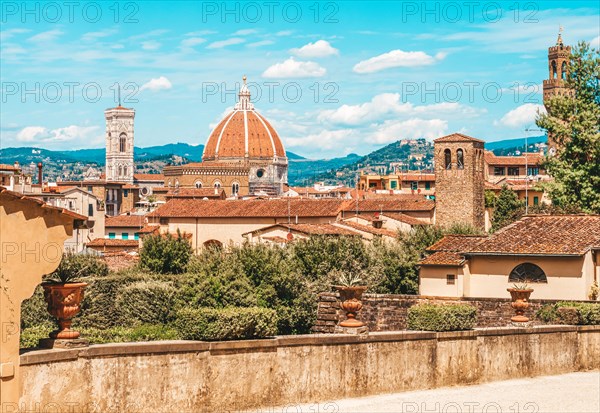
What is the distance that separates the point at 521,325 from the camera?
19.9m

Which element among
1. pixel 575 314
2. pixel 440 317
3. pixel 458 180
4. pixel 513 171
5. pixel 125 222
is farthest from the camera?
pixel 513 171

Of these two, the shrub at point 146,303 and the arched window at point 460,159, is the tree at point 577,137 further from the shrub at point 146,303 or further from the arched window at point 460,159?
the arched window at point 460,159

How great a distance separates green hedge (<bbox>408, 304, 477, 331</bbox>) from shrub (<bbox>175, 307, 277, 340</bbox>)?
149 inches

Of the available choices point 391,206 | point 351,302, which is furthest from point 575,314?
point 391,206

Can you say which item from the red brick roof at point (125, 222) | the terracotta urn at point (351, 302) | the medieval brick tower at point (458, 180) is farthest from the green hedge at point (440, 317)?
the red brick roof at point (125, 222)

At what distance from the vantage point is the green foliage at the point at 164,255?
54.0 meters

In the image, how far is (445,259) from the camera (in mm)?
38094

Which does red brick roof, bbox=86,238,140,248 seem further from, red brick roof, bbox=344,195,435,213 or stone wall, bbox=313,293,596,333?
stone wall, bbox=313,293,596,333

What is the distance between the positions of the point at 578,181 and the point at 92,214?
58.8 meters

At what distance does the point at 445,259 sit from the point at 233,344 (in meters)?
24.8

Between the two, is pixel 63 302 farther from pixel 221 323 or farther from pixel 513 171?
pixel 513 171

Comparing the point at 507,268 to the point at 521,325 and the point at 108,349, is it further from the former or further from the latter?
the point at 108,349

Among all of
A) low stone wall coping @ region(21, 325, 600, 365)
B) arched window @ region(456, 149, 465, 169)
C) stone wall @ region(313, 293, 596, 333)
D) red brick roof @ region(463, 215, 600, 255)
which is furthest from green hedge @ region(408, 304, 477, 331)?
arched window @ region(456, 149, 465, 169)

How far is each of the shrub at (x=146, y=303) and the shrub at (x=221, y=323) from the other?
23.8 metres
